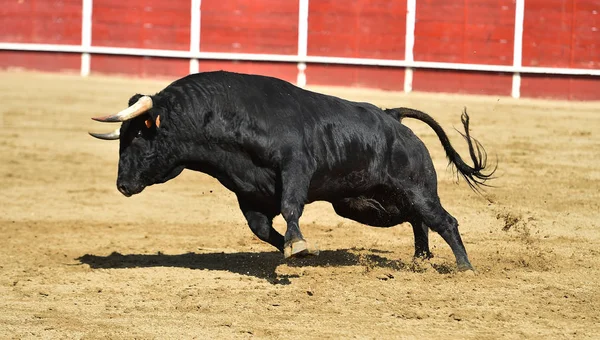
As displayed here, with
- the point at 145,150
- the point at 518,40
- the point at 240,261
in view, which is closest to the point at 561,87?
the point at 518,40

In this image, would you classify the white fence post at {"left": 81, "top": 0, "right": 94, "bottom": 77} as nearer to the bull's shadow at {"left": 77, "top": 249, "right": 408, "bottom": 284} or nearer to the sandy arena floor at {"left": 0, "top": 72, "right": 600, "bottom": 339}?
the sandy arena floor at {"left": 0, "top": 72, "right": 600, "bottom": 339}

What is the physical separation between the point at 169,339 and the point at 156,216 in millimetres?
3450

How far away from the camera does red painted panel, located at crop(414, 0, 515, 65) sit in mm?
13016

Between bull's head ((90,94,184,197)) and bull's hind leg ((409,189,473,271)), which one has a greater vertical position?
bull's head ((90,94,184,197))

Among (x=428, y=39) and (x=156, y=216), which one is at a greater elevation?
(x=428, y=39)

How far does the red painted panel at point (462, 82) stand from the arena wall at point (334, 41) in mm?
12

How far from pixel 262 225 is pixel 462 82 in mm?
7576

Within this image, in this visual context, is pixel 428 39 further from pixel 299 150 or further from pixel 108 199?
pixel 299 150

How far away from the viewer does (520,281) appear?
5.66 metres

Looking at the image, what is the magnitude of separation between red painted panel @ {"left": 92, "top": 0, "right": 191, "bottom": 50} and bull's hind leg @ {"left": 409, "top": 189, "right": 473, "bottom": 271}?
26.8 ft

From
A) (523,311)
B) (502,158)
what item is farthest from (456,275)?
(502,158)

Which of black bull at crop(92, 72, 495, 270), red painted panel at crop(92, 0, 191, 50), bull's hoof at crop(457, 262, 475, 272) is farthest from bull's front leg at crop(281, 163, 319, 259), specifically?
red painted panel at crop(92, 0, 191, 50)

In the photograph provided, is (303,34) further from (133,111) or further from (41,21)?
(133,111)

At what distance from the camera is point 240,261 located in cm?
631
